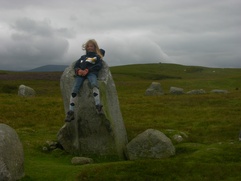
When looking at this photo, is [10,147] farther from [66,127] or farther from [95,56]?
[95,56]

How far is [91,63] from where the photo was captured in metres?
19.2

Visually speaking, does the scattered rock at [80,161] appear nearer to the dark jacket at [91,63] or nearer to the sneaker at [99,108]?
the sneaker at [99,108]

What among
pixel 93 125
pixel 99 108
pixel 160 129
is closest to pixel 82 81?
pixel 99 108

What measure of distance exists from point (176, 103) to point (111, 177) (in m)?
29.6

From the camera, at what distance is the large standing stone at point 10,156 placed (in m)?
12.6

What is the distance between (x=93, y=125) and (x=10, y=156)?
6.16 metres

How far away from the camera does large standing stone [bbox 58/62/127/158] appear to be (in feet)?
60.6

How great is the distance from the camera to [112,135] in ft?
61.1

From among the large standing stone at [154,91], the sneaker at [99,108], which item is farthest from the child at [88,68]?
the large standing stone at [154,91]

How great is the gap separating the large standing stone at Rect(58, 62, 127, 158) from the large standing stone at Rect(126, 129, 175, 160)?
982 millimetres

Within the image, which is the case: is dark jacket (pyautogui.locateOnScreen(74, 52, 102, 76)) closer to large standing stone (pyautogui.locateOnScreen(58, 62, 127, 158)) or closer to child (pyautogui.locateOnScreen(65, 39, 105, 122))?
child (pyautogui.locateOnScreen(65, 39, 105, 122))

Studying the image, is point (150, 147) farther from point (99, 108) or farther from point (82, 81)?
point (82, 81)

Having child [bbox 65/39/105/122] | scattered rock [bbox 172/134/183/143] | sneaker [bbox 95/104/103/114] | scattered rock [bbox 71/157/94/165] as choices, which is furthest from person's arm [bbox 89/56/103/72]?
scattered rock [bbox 172/134/183/143]

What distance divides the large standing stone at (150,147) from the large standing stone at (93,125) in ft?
3.22
